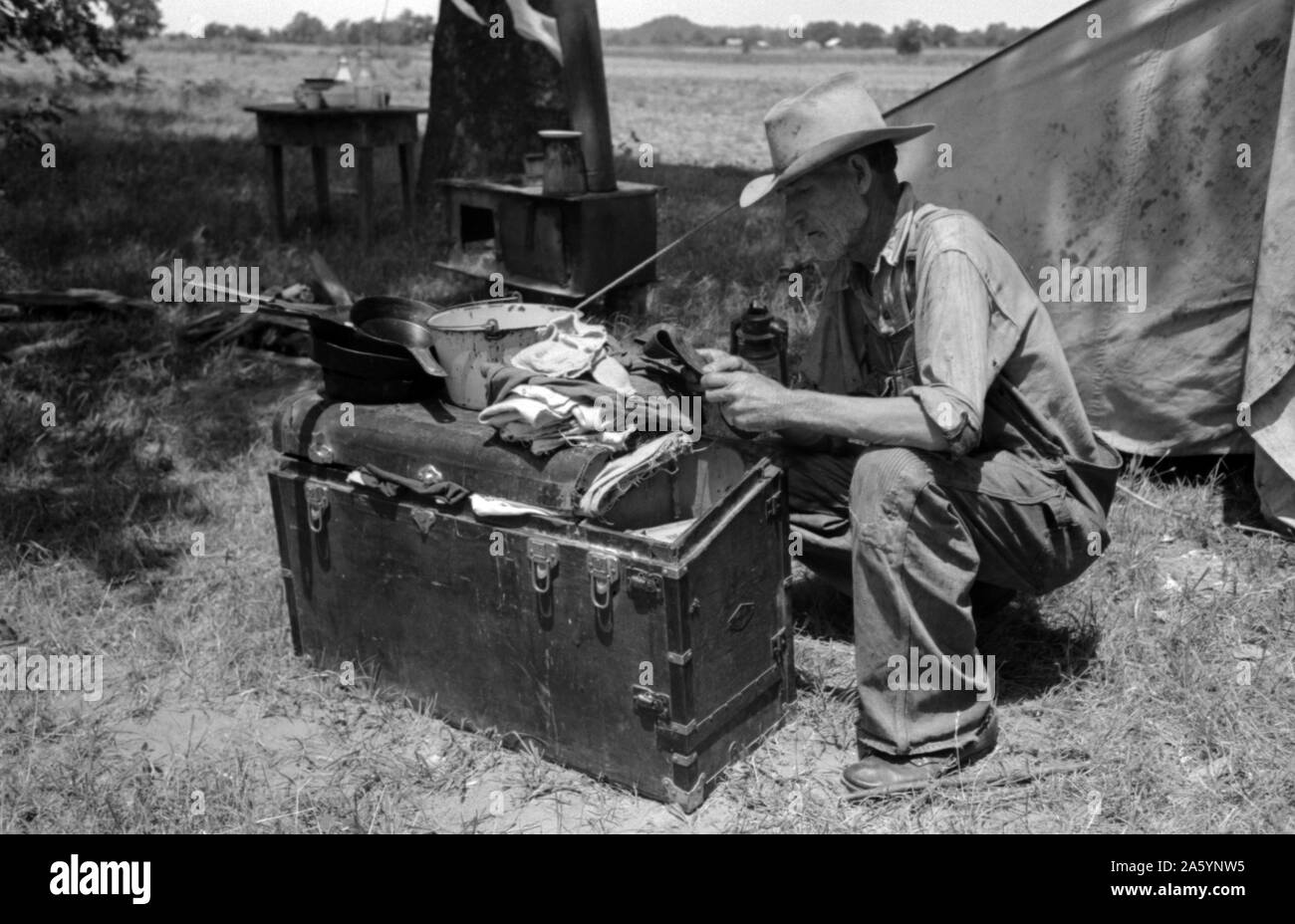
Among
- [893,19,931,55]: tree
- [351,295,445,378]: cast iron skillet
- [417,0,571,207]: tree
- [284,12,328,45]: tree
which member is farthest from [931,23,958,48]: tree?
[351,295,445,378]: cast iron skillet

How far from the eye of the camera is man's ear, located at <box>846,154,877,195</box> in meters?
3.37

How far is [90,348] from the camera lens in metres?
6.94

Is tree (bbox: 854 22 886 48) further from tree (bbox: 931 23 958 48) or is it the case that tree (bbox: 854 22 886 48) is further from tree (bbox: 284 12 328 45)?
tree (bbox: 284 12 328 45)

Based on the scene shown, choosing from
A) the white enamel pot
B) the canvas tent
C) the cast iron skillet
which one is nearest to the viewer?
the white enamel pot

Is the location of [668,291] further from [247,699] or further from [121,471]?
[247,699]

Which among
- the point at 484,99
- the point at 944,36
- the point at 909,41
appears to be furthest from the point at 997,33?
the point at 484,99

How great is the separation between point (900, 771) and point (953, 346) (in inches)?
42.6

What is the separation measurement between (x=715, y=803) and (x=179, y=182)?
9.82 m

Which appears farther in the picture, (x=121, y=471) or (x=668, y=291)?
(x=668, y=291)

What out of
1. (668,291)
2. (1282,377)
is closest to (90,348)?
(668,291)

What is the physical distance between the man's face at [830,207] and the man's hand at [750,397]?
43cm

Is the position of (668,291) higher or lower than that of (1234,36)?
lower

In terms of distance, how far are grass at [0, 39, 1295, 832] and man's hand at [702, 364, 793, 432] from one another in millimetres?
894
